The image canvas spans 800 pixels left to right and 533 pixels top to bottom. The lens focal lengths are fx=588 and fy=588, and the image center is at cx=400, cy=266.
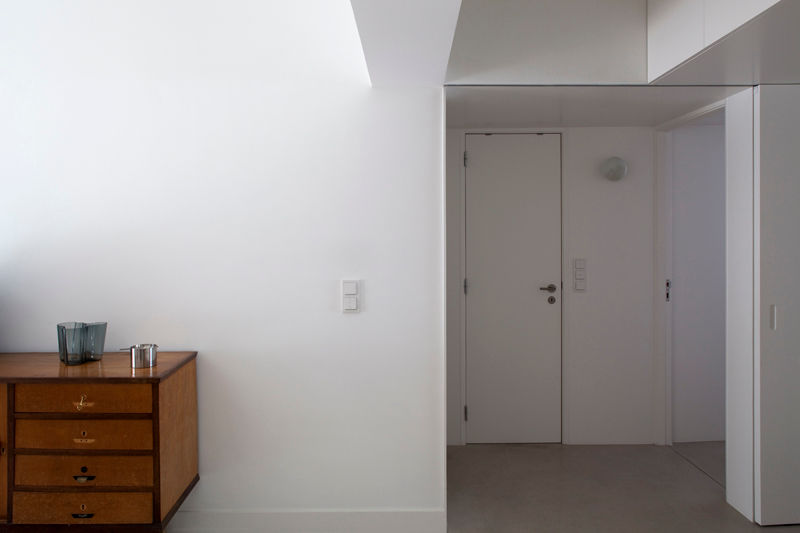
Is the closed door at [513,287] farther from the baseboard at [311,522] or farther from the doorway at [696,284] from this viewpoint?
the baseboard at [311,522]

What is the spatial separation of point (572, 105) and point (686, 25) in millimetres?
860

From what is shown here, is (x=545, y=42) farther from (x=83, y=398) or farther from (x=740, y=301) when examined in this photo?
(x=83, y=398)

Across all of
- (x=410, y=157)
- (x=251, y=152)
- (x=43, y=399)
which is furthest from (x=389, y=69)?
(x=43, y=399)

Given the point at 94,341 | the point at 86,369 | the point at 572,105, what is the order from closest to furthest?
the point at 86,369, the point at 94,341, the point at 572,105

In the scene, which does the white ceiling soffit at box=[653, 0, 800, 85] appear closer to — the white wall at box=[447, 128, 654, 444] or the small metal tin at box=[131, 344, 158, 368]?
the white wall at box=[447, 128, 654, 444]

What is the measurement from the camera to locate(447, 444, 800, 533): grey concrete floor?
2918 mm

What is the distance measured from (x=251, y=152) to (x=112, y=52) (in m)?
0.81

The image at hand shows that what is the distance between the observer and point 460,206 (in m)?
3.95

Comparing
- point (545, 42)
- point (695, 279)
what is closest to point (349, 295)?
point (545, 42)

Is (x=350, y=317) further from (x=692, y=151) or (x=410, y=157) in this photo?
(x=692, y=151)

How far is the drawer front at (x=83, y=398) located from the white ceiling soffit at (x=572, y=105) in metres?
1.98

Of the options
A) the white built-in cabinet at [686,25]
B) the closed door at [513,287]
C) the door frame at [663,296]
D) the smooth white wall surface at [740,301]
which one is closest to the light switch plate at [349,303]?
the closed door at [513,287]

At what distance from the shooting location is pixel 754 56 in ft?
7.98

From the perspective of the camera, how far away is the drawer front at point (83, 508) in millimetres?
2395
